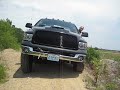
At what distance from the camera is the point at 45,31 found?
12.0 m

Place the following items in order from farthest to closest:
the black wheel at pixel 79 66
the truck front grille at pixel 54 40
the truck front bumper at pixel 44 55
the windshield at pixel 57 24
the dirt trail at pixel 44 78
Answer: the windshield at pixel 57 24, the black wheel at pixel 79 66, the truck front grille at pixel 54 40, the truck front bumper at pixel 44 55, the dirt trail at pixel 44 78

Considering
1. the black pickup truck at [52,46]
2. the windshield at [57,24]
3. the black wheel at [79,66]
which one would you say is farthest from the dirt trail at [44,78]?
the windshield at [57,24]

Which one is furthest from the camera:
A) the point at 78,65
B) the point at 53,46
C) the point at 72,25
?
the point at 72,25

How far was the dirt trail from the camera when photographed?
11133mm

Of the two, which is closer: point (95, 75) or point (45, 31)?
point (45, 31)

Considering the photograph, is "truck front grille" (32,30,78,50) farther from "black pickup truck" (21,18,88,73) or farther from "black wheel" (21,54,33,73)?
"black wheel" (21,54,33,73)

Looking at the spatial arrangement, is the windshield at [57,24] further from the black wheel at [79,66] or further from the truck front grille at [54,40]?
the truck front grille at [54,40]

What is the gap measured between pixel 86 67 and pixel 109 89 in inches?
122

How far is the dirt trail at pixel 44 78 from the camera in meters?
11.1

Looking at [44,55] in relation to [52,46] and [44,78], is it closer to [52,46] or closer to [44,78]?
[52,46]

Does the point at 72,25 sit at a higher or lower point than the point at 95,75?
higher

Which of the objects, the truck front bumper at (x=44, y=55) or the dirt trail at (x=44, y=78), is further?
the truck front bumper at (x=44, y=55)

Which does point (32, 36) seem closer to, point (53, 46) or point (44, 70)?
point (53, 46)

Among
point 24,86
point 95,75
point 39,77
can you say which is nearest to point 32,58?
point 39,77
